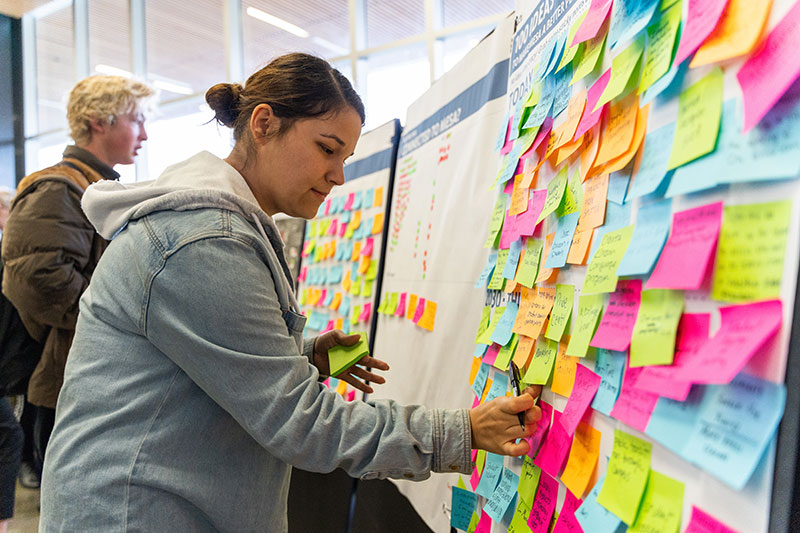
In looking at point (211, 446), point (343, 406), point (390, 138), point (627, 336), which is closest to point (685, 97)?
point (627, 336)

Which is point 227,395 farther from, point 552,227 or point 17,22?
point 17,22

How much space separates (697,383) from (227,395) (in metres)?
0.59

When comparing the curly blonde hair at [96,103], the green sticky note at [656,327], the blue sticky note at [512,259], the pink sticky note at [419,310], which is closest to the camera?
the green sticky note at [656,327]

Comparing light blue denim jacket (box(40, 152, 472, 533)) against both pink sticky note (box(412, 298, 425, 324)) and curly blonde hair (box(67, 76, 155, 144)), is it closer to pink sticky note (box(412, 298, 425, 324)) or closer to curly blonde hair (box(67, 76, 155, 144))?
pink sticky note (box(412, 298, 425, 324))

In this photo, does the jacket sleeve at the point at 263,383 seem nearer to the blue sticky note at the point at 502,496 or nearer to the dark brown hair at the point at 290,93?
the blue sticky note at the point at 502,496

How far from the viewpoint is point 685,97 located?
546 millimetres

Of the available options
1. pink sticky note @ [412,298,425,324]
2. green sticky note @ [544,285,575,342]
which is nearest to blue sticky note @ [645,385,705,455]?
green sticky note @ [544,285,575,342]

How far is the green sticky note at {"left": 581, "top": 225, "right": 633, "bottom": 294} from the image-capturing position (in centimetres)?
62

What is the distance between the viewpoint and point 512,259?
1007 mm

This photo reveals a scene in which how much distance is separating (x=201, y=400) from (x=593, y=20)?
0.81 m

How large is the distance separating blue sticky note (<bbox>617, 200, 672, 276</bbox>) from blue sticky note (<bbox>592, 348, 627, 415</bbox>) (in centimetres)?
10

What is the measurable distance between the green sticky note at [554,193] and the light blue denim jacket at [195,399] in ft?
1.11

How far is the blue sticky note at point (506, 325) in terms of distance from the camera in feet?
3.16

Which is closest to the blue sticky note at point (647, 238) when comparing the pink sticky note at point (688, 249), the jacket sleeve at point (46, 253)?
the pink sticky note at point (688, 249)
